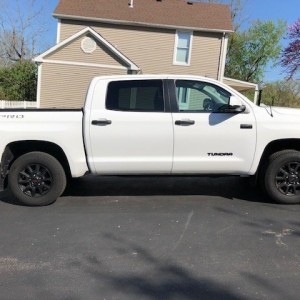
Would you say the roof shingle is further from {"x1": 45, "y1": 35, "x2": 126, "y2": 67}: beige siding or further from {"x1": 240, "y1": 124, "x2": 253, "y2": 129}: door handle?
{"x1": 240, "y1": 124, "x2": 253, "y2": 129}: door handle

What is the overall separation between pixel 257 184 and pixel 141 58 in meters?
19.4

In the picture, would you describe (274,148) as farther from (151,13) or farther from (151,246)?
(151,13)

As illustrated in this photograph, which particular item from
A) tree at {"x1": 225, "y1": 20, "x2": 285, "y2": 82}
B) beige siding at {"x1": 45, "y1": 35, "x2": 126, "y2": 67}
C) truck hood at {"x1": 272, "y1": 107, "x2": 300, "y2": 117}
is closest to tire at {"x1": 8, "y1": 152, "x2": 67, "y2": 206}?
truck hood at {"x1": 272, "y1": 107, "x2": 300, "y2": 117}

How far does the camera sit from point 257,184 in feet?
21.7

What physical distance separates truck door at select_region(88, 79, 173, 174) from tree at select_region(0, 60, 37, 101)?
24009 millimetres

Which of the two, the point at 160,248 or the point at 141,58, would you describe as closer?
the point at 160,248

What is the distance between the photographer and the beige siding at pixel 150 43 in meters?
25.0

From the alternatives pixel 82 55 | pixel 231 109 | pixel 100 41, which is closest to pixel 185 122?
pixel 231 109

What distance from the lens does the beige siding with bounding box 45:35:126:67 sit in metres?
22.7

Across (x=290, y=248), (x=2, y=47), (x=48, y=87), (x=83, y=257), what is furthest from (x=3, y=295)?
(x=2, y=47)

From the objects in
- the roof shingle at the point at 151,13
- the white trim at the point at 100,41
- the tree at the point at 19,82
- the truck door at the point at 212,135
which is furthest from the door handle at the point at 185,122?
the tree at the point at 19,82

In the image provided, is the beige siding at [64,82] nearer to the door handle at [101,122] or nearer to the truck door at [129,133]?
the truck door at [129,133]

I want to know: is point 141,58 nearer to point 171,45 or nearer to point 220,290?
point 171,45

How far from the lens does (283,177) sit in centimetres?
617
